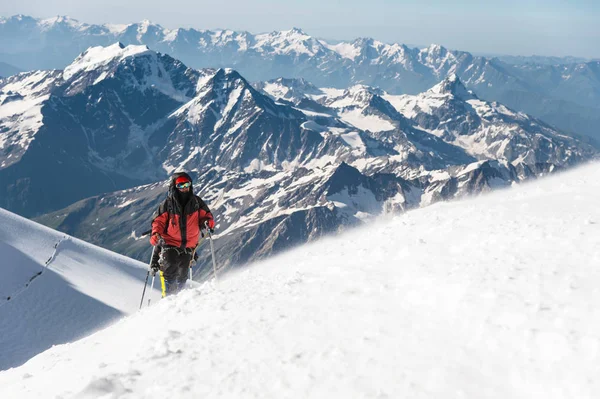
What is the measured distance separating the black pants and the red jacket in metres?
0.23

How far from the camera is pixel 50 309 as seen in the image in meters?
33.0

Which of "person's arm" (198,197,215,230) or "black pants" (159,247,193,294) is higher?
"person's arm" (198,197,215,230)

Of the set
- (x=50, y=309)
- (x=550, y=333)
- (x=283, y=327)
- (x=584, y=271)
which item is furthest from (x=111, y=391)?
(x=50, y=309)

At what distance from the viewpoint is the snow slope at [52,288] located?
95.3 feet

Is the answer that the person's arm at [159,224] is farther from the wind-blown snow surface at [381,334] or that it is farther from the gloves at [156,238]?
the wind-blown snow surface at [381,334]

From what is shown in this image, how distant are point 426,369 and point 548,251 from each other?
620 cm

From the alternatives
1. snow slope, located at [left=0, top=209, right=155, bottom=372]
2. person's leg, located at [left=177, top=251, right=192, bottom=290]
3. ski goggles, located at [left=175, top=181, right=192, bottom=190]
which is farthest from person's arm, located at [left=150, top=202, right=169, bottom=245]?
snow slope, located at [left=0, top=209, right=155, bottom=372]

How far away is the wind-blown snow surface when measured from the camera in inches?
286

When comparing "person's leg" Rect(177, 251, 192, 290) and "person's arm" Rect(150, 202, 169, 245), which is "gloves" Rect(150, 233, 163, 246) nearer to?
"person's arm" Rect(150, 202, 169, 245)

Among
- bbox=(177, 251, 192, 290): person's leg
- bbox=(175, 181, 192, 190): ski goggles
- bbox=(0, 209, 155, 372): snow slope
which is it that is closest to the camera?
bbox=(175, 181, 192, 190): ski goggles

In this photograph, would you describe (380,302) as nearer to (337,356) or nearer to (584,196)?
(337,356)

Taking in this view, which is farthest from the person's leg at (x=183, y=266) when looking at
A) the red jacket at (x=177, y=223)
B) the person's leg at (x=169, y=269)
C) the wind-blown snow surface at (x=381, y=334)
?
the wind-blown snow surface at (x=381, y=334)

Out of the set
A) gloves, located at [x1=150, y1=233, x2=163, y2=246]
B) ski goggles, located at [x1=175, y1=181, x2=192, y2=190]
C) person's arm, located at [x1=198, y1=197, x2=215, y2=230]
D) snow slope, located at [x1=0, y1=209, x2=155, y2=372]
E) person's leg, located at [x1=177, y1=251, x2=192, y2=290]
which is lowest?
snow slope, located at [x1=0, y1=209, x2=155, y2=372]

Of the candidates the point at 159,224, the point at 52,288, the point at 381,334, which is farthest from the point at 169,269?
the point at 52,288
